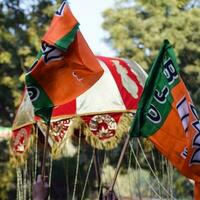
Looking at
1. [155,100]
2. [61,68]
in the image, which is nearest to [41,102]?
[61,68]

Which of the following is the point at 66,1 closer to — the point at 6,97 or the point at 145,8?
the point at 6,97

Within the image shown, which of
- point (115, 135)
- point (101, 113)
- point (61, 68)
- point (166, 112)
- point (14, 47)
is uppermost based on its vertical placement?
point (14, 47)

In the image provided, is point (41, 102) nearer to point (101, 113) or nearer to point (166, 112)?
point (166, 112)

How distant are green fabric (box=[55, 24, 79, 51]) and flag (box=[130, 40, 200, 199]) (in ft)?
2.28

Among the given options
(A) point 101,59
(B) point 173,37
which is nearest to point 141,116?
(A) point 101,59

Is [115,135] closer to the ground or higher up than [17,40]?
closer to the ground

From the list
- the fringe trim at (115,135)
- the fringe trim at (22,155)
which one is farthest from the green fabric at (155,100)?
the fringe trim at (22,155)

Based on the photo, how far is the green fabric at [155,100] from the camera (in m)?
5.29

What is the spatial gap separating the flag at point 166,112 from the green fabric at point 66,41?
2.28 feet

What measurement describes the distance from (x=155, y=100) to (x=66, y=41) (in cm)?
84

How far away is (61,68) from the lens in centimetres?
543

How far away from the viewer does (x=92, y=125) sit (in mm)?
8391

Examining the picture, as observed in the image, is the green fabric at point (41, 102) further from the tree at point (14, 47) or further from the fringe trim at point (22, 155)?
the tree at point (14, 47)

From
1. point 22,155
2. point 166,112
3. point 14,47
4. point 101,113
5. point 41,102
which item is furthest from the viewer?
point 14,47
